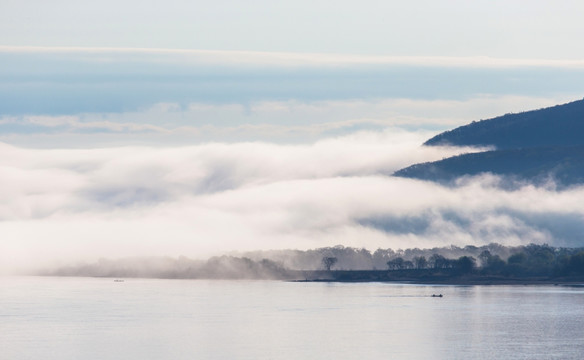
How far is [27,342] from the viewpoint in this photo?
19550cm

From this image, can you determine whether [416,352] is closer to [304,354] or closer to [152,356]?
[304,354]

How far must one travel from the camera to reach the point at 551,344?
627 ft

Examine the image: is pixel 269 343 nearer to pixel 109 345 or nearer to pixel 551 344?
pixel 109 345

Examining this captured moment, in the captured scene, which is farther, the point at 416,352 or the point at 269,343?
the point at 269,343

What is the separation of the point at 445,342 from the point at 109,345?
48.5 m

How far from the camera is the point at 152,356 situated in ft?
573

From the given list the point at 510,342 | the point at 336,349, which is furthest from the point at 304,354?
the point at 510,342

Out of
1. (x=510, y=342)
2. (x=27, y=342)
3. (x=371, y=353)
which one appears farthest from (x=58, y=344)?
(x=510, y=342)

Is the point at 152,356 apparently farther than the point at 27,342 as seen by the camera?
No

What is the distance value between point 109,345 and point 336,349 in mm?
32815

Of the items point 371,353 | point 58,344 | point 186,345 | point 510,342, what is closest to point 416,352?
point 371,353

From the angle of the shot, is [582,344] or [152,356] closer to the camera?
[152,356]

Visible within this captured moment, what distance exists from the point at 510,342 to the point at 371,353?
27.7m

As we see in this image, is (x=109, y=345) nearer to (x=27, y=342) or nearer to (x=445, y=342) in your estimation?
(x=27, y=342)
